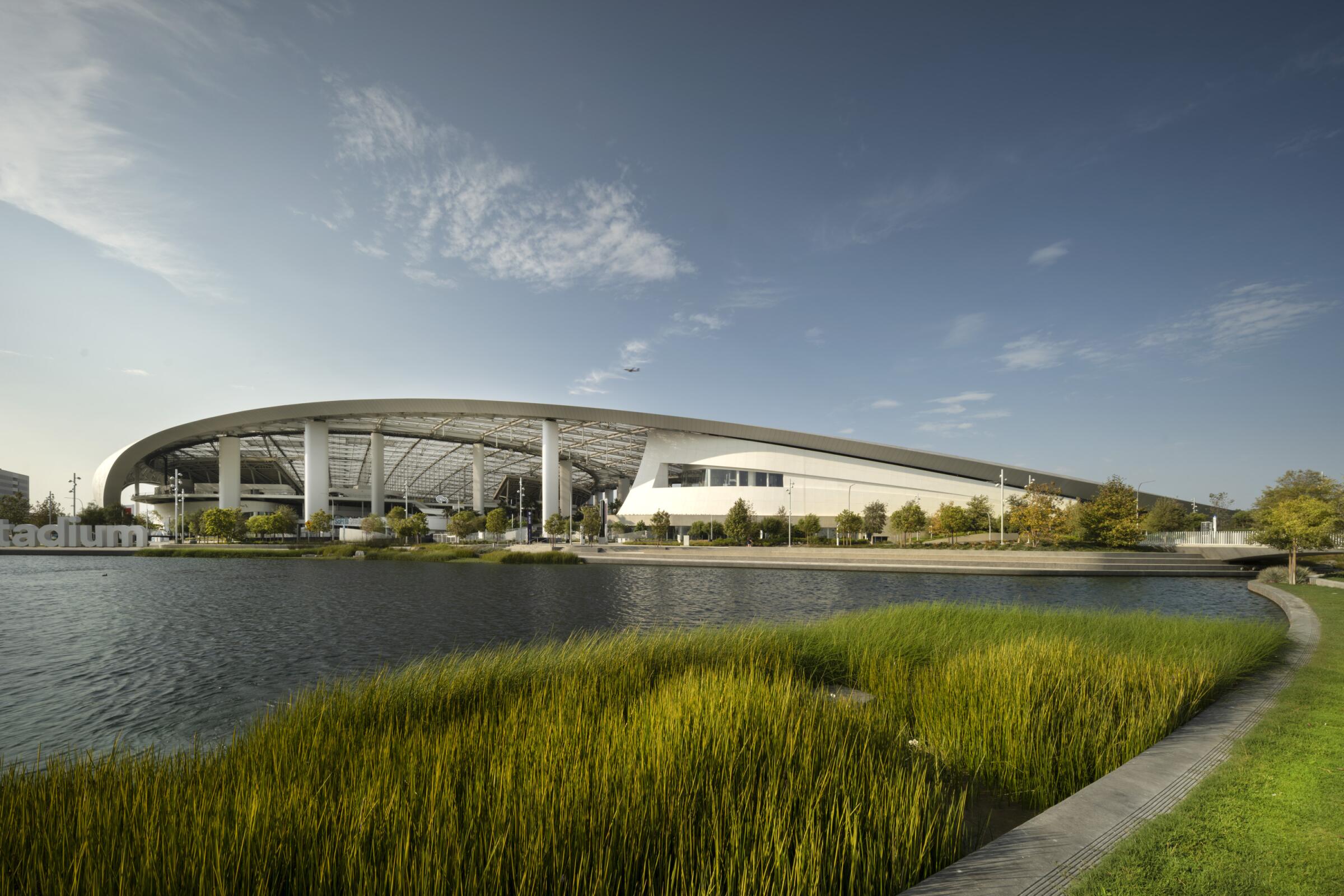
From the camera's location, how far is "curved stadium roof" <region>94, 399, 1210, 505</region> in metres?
53.4

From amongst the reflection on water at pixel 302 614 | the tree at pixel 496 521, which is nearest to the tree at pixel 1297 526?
the reflection on water at pixel 302 614

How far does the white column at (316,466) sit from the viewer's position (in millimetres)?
55812

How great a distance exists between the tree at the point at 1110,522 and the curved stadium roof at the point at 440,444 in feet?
40.7

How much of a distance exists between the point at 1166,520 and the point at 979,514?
13.9 metres

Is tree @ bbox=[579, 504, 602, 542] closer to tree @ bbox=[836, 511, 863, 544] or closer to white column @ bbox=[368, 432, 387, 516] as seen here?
tree @ bbox=[836, 511, 863, 544]

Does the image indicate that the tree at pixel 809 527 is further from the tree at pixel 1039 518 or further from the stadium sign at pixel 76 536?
the stadium sign at pixel 76 536

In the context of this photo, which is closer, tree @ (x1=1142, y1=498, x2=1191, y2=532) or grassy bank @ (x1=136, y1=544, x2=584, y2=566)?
grassy bank @ (x1=136, y1=544, x2=584, y2=566)

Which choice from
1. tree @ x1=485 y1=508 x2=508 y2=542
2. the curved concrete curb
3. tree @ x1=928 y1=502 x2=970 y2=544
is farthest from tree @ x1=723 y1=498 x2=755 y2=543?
the curved concrete curb

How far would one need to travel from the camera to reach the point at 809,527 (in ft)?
160

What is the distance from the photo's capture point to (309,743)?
4.65 metres

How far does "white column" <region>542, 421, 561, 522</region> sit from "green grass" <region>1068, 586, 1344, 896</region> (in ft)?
169

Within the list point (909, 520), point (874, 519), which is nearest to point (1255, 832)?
point (909, 520)

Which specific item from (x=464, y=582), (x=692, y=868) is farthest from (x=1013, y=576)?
(x=692, y=868)

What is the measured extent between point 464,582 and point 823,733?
70.7 feet
